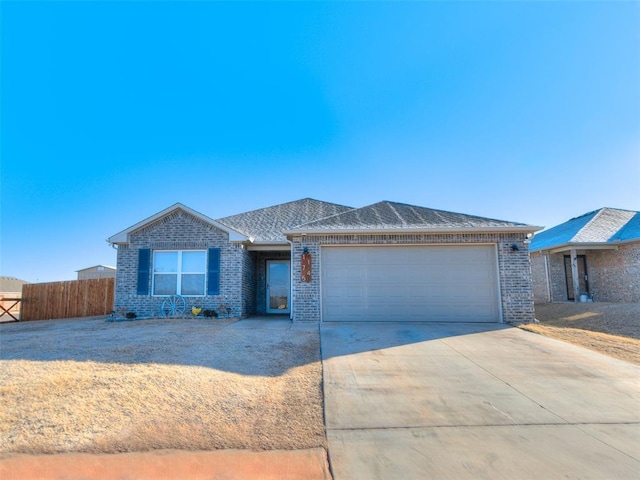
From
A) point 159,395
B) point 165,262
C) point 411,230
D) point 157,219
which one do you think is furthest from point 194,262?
point 159,395

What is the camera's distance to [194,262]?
474 inches

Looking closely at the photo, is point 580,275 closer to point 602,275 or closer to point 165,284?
point 602,275

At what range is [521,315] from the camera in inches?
405

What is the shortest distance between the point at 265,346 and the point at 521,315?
300 inches

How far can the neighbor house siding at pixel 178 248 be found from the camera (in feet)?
38.6

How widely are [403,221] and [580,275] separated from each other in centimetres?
1182

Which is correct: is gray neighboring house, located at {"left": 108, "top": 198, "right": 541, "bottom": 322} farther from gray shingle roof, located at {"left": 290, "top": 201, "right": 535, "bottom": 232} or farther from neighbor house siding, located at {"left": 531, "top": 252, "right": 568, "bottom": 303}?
neighbor house siding, located at {"left": 531, "top": 252, "right": 568, "bottom": 303}

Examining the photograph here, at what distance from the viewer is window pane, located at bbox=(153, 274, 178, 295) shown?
39.3 ft

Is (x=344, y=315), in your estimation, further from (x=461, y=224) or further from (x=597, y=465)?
(x=597, y=465)

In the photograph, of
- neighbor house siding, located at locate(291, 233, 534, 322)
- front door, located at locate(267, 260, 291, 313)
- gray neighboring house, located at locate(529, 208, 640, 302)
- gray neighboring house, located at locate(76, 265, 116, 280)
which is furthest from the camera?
gray neighboring house, located at locate(76, 265, 116, 280)

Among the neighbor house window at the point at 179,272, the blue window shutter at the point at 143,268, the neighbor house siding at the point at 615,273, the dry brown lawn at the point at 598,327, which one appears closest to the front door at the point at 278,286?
the neighbor house window at the point at 179,272

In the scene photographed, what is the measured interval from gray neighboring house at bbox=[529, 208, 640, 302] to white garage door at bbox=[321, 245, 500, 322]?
26.3 feet

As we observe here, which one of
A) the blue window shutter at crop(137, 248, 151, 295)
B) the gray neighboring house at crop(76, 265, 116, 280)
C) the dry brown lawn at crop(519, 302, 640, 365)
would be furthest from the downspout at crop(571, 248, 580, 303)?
the gray neighboring house at crop(76, 265, 116, 280)

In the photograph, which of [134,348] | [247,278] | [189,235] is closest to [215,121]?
[189,235]
